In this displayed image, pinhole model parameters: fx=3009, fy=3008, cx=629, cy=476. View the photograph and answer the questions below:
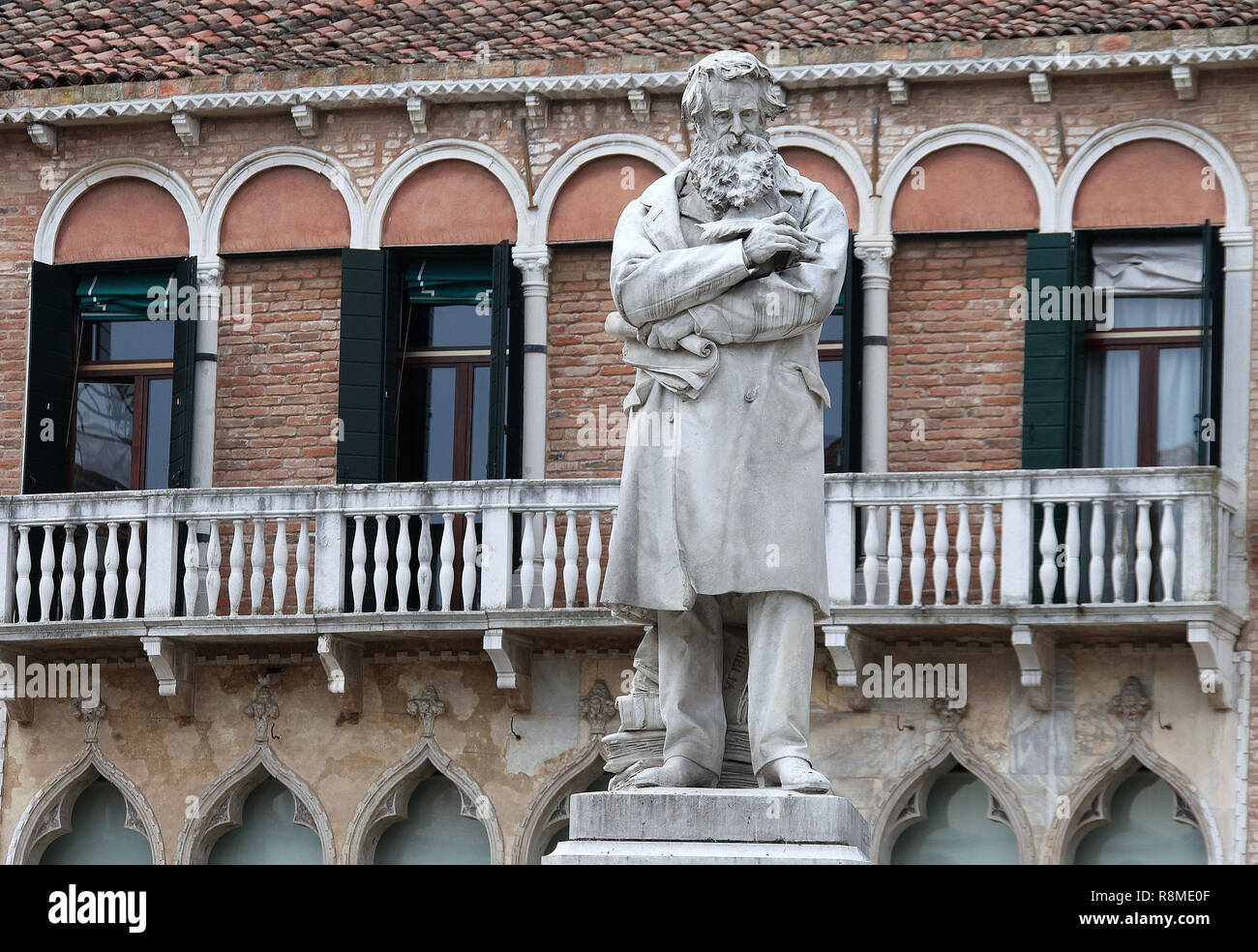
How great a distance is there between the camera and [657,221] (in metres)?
9.98

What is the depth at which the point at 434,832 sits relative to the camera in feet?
70.7

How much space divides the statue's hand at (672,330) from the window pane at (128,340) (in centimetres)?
1362

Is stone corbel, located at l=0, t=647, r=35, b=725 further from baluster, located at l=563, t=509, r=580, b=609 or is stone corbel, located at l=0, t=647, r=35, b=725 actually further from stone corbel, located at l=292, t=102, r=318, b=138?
stone corbel, located at l=292, t=102, r=318, b=138

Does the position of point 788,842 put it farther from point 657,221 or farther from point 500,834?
point 500,834

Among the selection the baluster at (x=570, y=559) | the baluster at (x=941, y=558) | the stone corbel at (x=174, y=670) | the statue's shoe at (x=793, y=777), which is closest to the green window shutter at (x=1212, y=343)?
the baluster at (x=941, y=558)

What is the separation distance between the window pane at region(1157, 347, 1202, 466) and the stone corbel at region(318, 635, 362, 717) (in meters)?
5.88

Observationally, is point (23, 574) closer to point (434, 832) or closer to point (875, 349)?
point (434, 832)

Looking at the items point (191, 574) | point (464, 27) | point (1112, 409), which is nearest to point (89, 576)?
point (191, 574)

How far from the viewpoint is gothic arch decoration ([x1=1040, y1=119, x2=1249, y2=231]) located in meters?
21.0

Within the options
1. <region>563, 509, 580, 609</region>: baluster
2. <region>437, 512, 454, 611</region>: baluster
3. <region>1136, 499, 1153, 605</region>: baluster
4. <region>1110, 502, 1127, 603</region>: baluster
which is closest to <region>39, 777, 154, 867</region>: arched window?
<region>437, 512, 454, 611</region>: baluster

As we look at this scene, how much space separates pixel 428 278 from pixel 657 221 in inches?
493

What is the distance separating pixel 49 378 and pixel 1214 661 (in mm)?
8898
